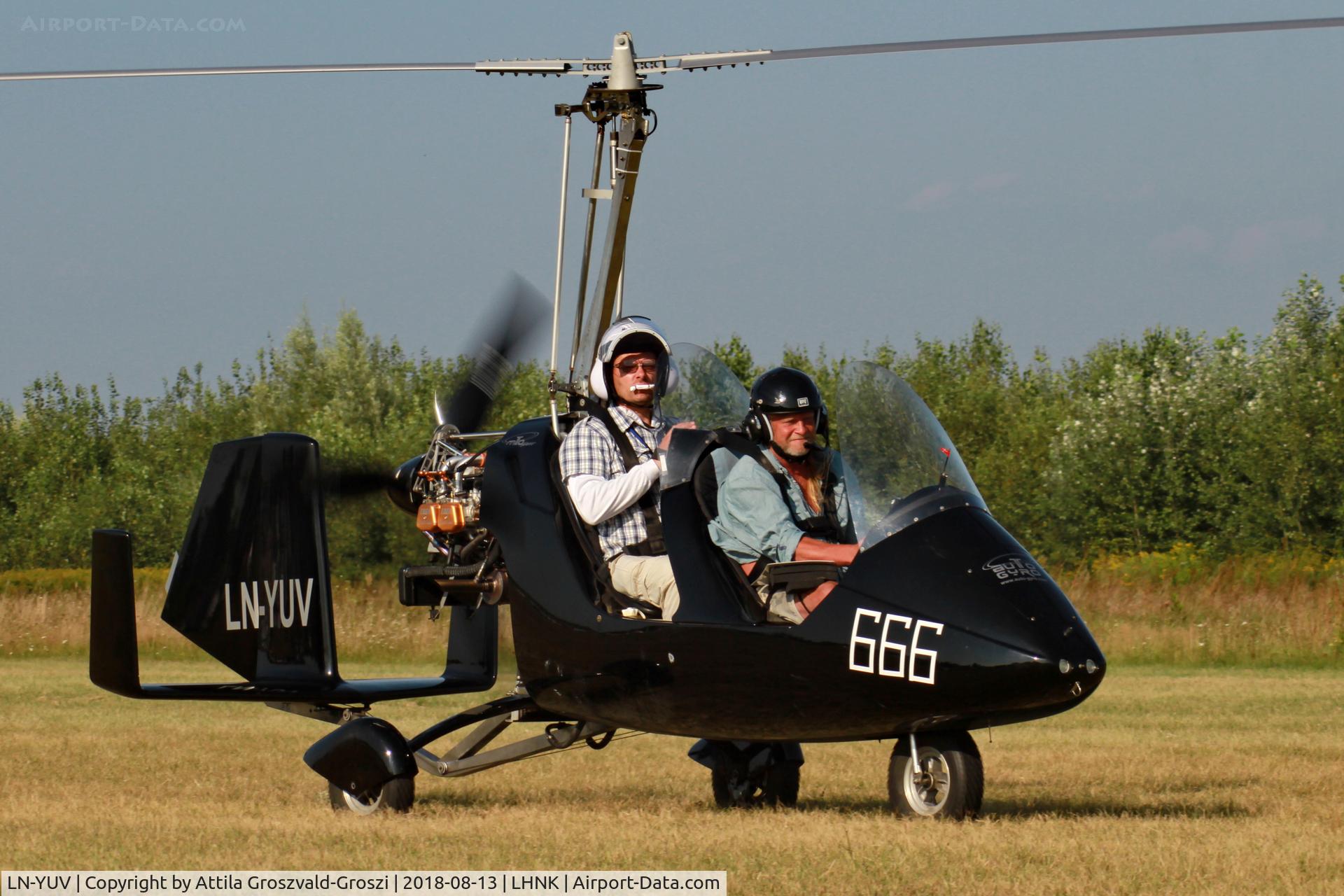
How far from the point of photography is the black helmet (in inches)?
271

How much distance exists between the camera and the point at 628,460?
25.0ft

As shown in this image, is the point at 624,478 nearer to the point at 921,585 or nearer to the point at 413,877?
the point at 921,585

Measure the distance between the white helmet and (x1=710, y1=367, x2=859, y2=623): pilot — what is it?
78cm

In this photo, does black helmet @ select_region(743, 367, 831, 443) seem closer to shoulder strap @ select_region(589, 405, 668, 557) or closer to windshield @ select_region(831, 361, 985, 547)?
windshield @ select_region(831, 361, 985, 547)

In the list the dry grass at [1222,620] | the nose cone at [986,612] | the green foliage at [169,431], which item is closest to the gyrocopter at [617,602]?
the nose cone at [986,612]

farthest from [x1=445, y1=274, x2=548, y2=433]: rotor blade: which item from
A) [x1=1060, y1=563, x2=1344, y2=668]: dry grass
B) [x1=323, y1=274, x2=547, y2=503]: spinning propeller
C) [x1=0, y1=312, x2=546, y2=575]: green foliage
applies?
[x1=0, y1=312, x2=546, y2=575]: green foliage

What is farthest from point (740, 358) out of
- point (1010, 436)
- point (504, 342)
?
point (504, 342)

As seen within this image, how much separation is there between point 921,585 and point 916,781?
94cm

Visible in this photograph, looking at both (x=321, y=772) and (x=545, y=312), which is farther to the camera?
(x=545, y=312)

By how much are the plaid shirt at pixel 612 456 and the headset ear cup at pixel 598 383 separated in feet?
0.25

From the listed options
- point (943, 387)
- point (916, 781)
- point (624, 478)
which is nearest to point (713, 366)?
point (624, 478)

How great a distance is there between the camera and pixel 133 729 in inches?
501

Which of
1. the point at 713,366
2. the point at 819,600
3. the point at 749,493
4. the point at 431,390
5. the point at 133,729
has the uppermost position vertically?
the point at 431,390

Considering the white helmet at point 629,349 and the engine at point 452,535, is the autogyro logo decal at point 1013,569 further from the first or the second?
the engine at point 452,535
